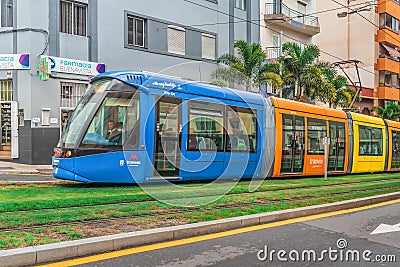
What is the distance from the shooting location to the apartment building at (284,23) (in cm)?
3238

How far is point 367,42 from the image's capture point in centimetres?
4469

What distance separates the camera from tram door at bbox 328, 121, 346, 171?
18578 millimetres

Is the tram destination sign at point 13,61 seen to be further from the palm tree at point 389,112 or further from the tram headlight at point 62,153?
the palm tree at point 389,112

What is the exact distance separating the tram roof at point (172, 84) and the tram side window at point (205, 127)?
1.18 feet

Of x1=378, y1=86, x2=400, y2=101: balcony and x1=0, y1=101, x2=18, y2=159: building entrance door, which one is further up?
x1=378, y1=86, x2=400, y2=101: balcony

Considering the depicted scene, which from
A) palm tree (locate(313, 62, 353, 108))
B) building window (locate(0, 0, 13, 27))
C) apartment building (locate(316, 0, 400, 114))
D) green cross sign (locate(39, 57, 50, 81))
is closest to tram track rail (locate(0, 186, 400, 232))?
green cross sign (locate(39, 57, 50, 81))

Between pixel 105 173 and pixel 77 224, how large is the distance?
4.00m

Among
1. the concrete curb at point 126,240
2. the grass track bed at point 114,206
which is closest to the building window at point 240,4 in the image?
the grass track bed at point 114,206

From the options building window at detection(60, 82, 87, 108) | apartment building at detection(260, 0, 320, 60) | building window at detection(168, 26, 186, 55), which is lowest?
building window at detection(60, 82, 87, 108)

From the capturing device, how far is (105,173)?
11.0m

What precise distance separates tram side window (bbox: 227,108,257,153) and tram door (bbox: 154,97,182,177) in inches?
81.8

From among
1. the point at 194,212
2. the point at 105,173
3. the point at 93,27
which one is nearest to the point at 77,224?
the point at 194,212

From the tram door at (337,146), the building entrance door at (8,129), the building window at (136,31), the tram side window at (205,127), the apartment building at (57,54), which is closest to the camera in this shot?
the tram side window at (205,127)

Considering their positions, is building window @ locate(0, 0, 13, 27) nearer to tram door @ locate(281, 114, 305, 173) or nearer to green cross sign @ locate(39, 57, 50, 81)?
green cross sign @ locate(39, 57, 50, 81)
